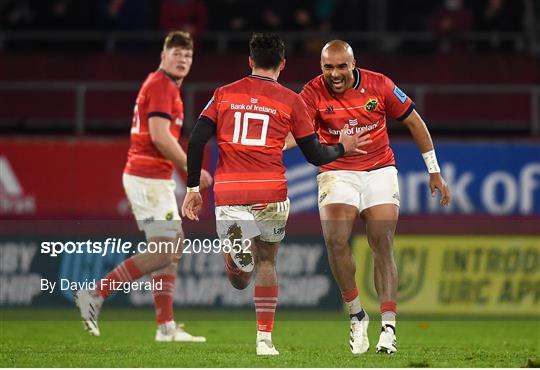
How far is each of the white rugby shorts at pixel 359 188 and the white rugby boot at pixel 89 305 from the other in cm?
215

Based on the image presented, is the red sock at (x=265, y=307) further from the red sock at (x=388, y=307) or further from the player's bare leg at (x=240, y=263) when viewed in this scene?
the red sock at (x=388, y=307)

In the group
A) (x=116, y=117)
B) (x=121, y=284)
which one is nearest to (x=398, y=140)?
(x=116, y=117)

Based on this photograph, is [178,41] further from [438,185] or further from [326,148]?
[438,185]

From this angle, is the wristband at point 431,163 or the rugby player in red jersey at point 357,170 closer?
the rugby player in red jersey at point 357,170

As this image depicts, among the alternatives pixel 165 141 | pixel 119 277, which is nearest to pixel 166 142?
pixel 165 141

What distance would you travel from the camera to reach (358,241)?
1554 centimetres

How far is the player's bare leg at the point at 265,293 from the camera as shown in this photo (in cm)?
897

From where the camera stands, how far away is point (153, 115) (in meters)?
10.8

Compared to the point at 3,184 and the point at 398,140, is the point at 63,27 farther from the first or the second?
the point at 398,140

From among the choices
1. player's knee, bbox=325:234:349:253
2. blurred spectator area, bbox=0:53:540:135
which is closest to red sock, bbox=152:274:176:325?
player's knee, bbox=325:234:349:253

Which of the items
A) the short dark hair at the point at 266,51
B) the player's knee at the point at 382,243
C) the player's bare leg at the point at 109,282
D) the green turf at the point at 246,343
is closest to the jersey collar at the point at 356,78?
the short dark hair at the point at 266,51

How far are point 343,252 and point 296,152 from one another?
274 inches

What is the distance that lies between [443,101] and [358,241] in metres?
2.81

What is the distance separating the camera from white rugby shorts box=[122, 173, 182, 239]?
36.0 ft
